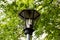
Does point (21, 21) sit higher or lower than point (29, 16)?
lower

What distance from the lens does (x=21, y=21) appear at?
716 centimetres

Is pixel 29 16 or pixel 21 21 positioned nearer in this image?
pixel 29 16

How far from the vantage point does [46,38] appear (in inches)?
306

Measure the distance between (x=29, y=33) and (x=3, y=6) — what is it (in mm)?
2814

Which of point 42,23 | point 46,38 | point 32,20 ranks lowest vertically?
point 46,38

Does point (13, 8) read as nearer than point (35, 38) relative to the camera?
Yes

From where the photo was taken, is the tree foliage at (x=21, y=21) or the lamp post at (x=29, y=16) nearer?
the lamp post at (x=29, y=16)

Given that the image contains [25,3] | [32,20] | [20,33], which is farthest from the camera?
[20,33]

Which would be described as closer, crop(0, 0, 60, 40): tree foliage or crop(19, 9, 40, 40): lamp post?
crop(19, 9, 40, 40): lamp post

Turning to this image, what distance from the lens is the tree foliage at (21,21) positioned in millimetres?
7109

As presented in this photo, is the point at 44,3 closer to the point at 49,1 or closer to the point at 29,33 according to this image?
the point at 49,1

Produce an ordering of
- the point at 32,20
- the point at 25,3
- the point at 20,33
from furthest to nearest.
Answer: the point at 20,33
the point at 25,3
the point at 32,20

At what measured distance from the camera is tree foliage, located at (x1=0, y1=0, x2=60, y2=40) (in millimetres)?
7109

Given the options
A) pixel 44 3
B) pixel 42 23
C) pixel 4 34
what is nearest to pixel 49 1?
pixel 44 3
